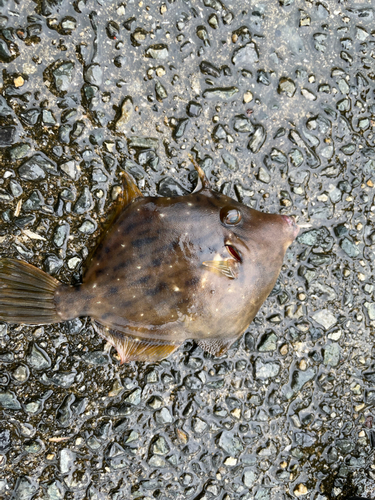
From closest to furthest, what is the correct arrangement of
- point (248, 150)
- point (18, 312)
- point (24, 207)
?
1. point (18, 312)
2. point (24, 207)
3. point (248, 150)

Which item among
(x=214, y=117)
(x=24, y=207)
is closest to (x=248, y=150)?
(x=214, y=117)

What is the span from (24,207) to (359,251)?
113 inches

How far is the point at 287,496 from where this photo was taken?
3602 millimetres

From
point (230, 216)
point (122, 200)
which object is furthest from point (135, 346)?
point (230, 216)

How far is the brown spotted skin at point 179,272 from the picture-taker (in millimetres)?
2895

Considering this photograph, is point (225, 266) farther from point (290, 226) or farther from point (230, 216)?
point (290, 226)

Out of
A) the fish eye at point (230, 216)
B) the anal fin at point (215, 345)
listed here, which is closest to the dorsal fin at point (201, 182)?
the fish eye at point (230, 216)

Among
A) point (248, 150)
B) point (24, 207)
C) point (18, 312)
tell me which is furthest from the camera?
point (248, 150)

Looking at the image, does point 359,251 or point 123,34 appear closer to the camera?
point 123,34

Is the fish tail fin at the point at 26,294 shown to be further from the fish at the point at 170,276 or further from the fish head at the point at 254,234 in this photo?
the fish head at the point at 254,234

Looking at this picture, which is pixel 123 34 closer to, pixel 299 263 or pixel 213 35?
pixel 213 35

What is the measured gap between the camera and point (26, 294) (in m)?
2.98

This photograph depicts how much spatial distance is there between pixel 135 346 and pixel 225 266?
984 mm

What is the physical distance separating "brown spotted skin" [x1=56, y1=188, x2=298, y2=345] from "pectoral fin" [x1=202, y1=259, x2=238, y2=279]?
2 centimetres
